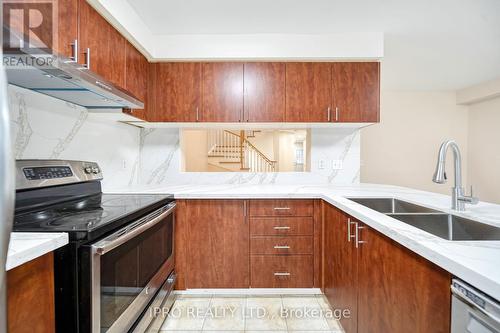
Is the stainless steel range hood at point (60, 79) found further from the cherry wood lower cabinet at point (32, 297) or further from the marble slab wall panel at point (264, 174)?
the marble slab wall panel at point (264, 174)

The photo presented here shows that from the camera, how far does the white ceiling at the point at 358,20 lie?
6.29 feet

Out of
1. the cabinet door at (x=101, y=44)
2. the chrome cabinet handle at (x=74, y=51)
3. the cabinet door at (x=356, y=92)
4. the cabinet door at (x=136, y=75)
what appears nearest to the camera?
the chrome cabinet handle at (x=74, y=51)

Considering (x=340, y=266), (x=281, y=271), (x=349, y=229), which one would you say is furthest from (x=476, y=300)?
(x=281, y=271)

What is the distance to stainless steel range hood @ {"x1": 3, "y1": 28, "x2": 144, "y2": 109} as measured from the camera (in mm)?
1000

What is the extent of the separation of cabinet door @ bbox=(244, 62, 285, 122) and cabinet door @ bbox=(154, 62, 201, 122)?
48cm

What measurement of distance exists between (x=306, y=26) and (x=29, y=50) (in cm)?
201

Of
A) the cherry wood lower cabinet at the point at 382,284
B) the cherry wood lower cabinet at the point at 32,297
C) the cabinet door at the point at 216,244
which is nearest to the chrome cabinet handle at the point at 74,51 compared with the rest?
the cherry wood lower cabinet at the point at 32,297

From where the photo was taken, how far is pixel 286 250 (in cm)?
208

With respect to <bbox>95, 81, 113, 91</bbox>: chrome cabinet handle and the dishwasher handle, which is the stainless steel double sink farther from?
<bbox>95, 81, 113, 91</bbox>: chrome cabinet handle

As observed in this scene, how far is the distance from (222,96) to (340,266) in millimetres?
1737

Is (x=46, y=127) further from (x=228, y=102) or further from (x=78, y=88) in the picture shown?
(x=228, y=102)

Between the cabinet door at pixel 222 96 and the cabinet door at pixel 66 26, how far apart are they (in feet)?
3.68

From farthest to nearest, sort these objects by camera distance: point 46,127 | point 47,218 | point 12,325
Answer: point 46,127 < point 47,218 < point 12,325

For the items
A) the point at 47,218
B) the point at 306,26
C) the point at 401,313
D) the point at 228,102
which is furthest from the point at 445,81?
the point at 47,218
